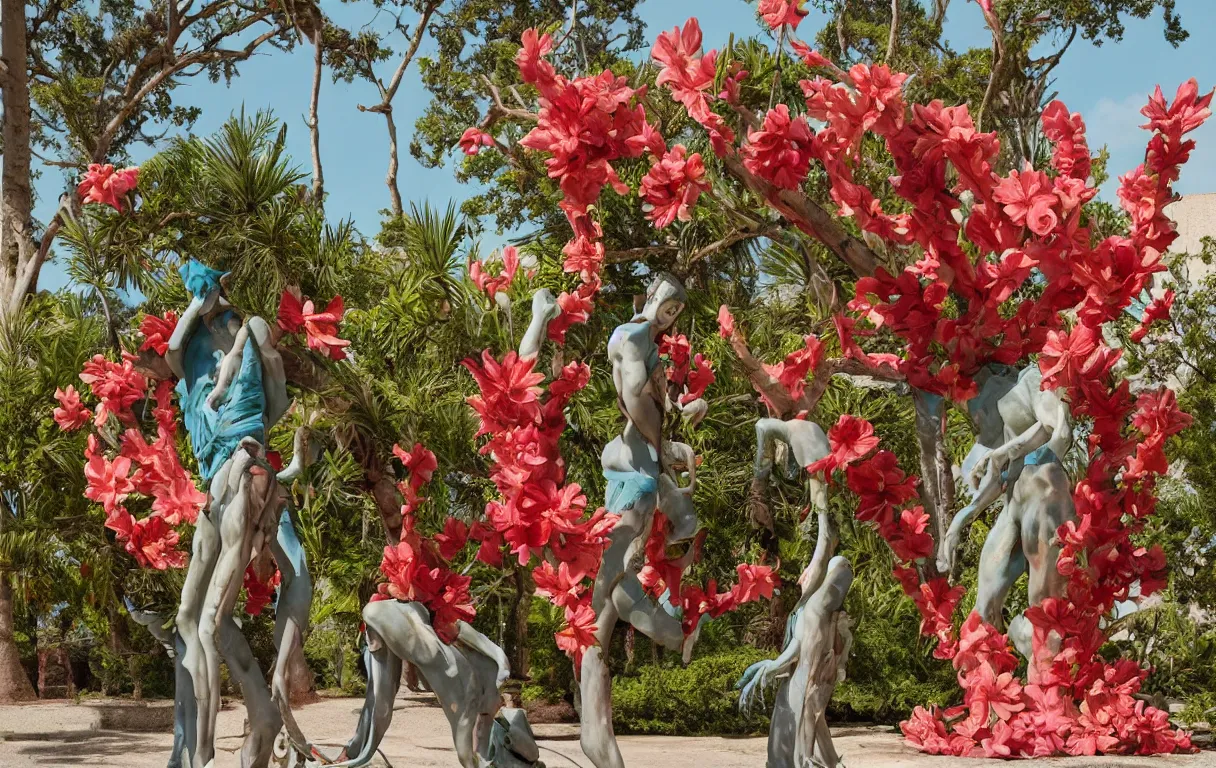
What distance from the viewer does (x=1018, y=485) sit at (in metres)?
5.90

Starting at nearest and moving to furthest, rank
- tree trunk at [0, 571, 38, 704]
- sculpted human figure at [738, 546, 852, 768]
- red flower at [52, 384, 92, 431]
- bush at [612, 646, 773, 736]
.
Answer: sculpted human figure at [738, 546, 852, 768]
red flower at [52, 384, 92, 431]
bush at [612, 646, 773, 736]
tree trunk at [0, 571, 38, 704]

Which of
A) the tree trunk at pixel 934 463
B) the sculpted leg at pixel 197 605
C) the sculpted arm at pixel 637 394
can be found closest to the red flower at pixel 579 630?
the sculpted arm at pixel 637 394

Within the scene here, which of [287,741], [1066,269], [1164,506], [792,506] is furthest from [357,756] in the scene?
[1164,506]

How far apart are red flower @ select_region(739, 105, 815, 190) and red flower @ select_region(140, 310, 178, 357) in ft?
8.60

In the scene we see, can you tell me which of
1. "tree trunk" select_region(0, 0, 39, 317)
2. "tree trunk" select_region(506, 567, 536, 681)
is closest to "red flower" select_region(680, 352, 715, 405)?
"tree trunk" select_region(506, 567, 536, 681)

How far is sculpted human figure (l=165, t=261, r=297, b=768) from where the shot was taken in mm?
5020

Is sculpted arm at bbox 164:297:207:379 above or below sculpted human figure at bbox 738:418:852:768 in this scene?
above

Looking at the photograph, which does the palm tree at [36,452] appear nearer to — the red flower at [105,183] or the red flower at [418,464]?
the red flower at [105,183]

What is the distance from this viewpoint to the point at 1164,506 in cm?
964

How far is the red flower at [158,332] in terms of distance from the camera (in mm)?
5676

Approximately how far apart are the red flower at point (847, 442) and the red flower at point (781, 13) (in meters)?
1.56

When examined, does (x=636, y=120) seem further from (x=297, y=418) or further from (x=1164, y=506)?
(x=1164, y=506)

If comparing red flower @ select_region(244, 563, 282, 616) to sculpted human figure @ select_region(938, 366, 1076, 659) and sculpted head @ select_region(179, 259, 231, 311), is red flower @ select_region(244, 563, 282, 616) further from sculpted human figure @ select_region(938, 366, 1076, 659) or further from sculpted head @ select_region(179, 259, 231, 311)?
sculpted human figure @ select_region(938, 366, 1076, 659)

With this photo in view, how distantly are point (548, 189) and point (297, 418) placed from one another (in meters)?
4.51
